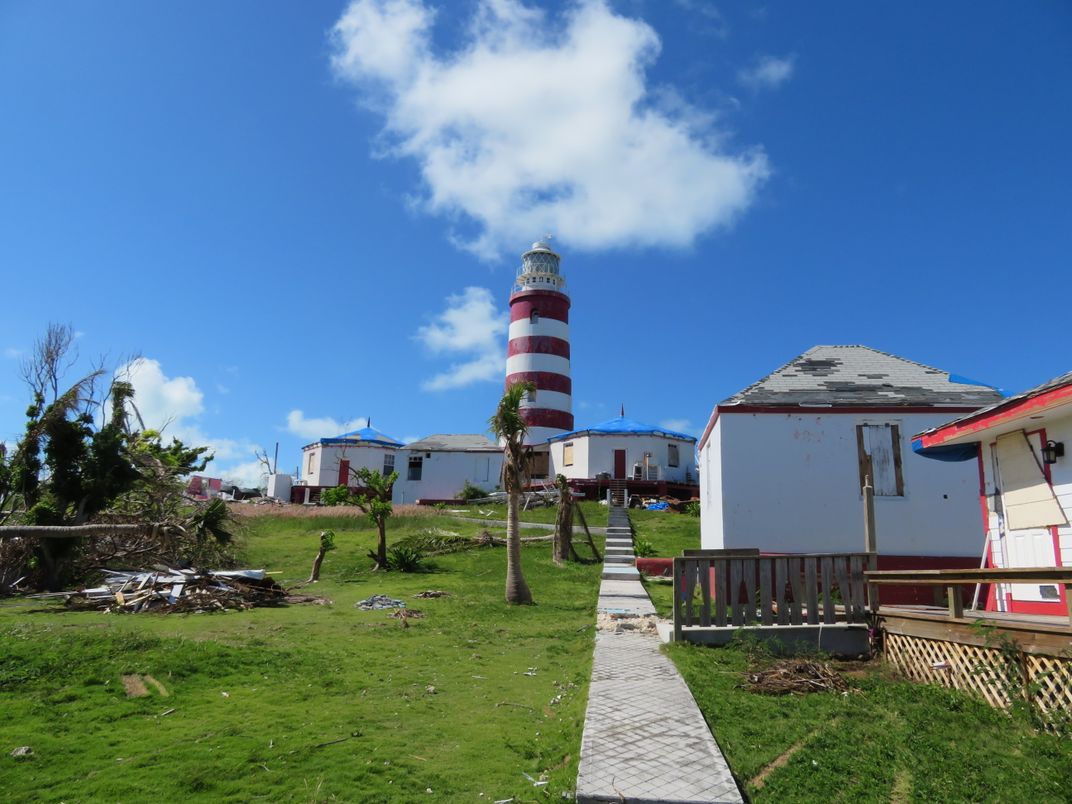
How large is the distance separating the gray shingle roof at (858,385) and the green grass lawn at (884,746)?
8.66 meters

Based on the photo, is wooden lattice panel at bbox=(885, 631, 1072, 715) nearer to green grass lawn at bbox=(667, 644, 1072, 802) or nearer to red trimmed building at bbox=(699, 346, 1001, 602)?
green grass lawn at bbox=(667, 644, 1072, 802)

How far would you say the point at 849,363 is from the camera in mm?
16672

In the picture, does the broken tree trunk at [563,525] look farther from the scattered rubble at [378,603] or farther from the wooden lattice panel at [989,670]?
the wooden lattice panel at [989,670]

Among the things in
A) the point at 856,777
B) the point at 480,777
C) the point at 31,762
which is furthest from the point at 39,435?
the point at 856,777

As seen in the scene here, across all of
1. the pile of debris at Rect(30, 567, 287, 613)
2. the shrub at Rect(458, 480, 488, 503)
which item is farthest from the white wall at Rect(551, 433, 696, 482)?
the pile of debris at Rect(30, 567, 287, 613)

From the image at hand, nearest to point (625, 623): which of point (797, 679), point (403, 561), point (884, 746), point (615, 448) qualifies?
point (797, 679)

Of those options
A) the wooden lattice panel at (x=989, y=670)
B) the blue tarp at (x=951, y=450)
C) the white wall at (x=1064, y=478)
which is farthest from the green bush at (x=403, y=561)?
the white wall at (x=1064, y=478)

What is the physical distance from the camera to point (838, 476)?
13.9 meters

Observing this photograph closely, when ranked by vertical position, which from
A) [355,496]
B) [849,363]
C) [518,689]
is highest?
[849,363]

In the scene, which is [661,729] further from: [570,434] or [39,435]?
[570,434]

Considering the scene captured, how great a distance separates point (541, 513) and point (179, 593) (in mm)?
20047

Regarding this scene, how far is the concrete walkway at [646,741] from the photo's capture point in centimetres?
410

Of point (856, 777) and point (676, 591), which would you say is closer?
point (856, 777)

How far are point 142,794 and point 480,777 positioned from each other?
7.19 ft
